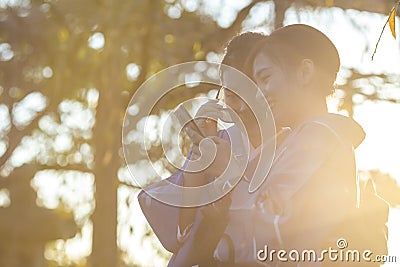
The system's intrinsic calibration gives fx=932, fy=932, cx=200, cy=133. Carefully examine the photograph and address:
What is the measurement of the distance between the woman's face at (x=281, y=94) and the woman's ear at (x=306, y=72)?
2 cm

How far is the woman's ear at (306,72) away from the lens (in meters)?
1.99

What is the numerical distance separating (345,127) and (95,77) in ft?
18.9

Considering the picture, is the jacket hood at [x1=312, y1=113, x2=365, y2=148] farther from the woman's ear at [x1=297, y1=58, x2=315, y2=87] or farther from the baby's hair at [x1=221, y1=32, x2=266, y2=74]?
the baby's hair at [x1=221, y1=32, x2=266, y2=74]

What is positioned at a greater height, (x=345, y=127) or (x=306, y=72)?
(x=306, y=72)

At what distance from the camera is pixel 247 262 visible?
1907 millimetres

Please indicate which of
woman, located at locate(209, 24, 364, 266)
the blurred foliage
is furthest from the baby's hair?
the blurred foliage

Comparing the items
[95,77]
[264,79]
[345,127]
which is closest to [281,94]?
[264,79]

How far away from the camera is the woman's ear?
1.99m

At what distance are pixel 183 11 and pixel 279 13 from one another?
6.75ft

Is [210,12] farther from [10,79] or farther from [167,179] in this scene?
[167,179]

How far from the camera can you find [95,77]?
24.5ft

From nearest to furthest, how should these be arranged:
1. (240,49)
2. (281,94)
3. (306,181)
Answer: (306,181)
(281,94)
(240,49)

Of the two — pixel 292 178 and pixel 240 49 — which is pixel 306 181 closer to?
pixel 292 178

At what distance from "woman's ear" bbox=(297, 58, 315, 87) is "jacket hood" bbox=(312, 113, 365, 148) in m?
0.13
